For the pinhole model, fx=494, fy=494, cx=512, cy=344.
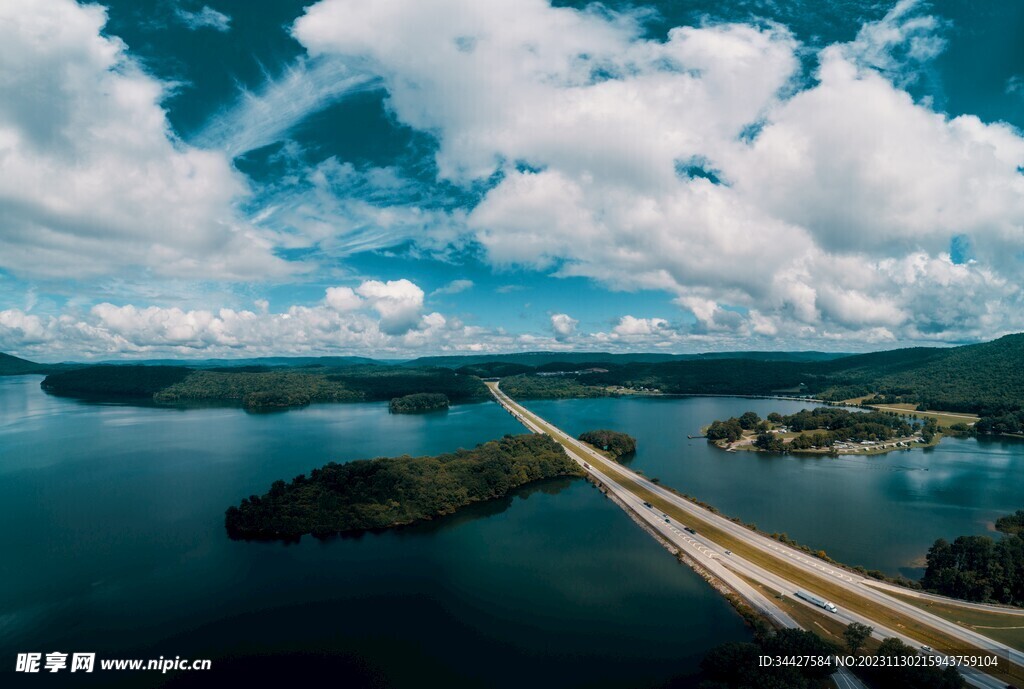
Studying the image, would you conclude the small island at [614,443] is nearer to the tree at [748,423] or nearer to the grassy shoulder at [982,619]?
the tree at [748,423]

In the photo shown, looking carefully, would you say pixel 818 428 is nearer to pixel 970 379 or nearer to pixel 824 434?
pixel 824 434

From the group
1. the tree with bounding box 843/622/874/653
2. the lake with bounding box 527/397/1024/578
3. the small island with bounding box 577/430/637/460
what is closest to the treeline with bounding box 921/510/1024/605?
the lake with bounding box 527/397/1024/578

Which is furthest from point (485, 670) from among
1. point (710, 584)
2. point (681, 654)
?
point (710, 584)

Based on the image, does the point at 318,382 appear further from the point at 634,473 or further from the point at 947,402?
the point at 947,402

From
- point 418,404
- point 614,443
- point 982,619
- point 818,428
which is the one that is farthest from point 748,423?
point 418,404

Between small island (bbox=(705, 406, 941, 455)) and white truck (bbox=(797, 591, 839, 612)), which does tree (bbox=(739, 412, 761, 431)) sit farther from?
white truck (bbox=(797, 591, 839, 612))

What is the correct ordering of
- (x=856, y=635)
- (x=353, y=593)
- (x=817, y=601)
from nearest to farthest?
(x=856, y=635) → (x=817, y=601) → (x=353, y=593)
